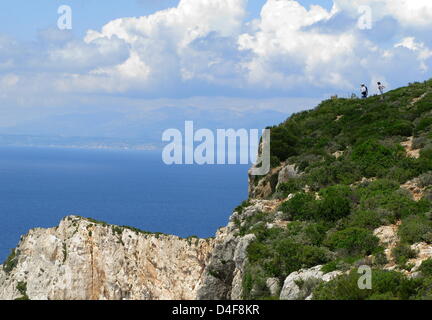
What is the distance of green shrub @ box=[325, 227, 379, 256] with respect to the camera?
1892cm

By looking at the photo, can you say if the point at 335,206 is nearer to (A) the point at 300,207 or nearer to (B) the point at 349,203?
(B) the point at 349,203

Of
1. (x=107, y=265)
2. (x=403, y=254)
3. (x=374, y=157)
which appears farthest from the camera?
(x=107, y=265)

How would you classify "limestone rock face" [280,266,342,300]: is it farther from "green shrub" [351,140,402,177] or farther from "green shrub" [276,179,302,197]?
"green shrub" [351,140,402,177]

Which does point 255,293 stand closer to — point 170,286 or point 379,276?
point 379,276

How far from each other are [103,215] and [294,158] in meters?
134

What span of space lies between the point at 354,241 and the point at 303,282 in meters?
3.11

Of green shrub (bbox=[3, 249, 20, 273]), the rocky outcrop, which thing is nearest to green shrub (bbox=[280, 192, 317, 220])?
the rocky outcrop

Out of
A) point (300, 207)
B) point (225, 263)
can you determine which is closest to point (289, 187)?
point (300, 207)

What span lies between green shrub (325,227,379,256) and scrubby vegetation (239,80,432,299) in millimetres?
34

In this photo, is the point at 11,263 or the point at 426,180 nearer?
the point at 426,180

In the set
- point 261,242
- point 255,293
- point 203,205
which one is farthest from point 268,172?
point 203,205

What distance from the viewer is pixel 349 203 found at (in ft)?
76.8

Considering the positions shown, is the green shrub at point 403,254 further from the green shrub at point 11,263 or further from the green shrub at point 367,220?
the green shrub at point 11,263

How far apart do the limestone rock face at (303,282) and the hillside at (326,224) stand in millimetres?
47
